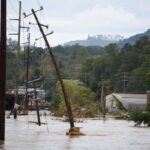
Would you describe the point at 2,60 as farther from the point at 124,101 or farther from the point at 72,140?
the point at 124,101

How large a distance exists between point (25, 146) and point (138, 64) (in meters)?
130

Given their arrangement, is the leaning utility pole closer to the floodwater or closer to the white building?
the floodwater

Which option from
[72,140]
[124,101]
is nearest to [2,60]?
[72,140]

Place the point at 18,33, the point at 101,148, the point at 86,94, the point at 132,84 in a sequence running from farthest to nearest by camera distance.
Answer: the point at 132,84, the point at 86,94, the point at 18,33, the point at 101,148

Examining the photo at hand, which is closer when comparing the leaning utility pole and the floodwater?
the floodwater

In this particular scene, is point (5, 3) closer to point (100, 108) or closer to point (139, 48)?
point (100, 108)

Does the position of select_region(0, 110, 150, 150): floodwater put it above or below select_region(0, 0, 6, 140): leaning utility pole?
below

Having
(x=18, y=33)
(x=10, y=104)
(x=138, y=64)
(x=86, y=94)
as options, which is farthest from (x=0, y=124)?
(x=138, y=64)

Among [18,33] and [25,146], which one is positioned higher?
[18,33]

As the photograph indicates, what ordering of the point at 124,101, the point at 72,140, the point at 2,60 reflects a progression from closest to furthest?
the point at 2,60, the point at 72,140, the point at 124,101

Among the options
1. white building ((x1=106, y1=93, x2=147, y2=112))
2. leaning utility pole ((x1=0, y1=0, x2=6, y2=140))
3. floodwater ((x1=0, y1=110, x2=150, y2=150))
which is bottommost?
white building ((x1=106, y1=93, x2=147, y2=112))

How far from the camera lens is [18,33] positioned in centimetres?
8481

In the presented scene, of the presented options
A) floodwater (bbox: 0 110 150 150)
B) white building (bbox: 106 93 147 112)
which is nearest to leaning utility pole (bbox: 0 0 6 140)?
floodwater (bbox: 0 110 150 150)

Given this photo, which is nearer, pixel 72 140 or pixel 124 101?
pixel 72 140
